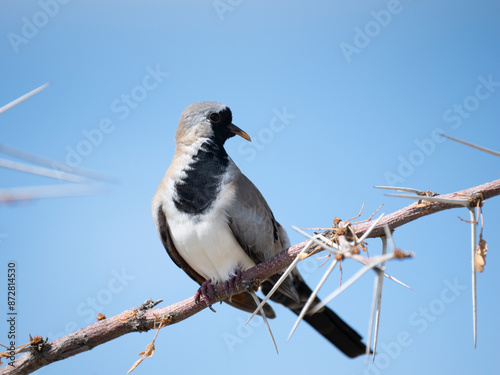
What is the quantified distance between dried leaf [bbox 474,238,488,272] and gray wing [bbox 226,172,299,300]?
8.81 feet

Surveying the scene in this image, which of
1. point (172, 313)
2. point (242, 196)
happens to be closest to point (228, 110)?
point (242, 196)

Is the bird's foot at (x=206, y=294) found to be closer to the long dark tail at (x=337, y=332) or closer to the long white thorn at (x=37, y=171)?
the long dark tail at (x=337, y=332)

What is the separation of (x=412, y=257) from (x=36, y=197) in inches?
52.0

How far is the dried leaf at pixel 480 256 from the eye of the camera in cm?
230

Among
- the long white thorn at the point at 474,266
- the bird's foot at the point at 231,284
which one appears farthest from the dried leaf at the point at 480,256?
the bird's foot at the point at 231,284

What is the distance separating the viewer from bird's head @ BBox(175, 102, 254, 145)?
517cm

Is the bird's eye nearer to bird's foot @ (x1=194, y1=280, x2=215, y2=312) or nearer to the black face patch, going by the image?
the black face patch

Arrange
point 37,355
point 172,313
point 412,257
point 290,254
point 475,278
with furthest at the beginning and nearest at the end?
point 172,313 → point 37,355 → point 290,254 → point 475,278 → point 412,257

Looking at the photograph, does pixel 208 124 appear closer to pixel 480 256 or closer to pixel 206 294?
pixel 206 294

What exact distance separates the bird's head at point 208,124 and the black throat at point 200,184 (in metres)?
0.22

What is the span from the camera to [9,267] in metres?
4.38

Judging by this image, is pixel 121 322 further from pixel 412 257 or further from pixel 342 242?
pixel 412 257

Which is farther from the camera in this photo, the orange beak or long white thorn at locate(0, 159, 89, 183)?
the orange beak

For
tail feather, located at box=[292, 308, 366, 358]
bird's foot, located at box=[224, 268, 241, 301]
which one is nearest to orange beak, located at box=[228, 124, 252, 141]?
bird's foot, located at box=[224, 268, 241, 301]
